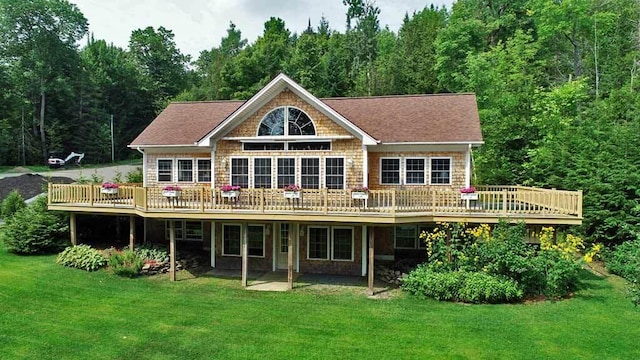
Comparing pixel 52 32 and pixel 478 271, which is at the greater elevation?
pixel 52 32

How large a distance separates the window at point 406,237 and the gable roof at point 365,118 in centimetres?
359

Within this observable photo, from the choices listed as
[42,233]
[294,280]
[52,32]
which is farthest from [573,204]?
[52,32]

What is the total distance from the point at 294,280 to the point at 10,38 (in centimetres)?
4927

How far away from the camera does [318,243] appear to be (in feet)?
56.4

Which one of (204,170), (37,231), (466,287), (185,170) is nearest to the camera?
(466,287)

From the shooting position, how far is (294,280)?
15938mm

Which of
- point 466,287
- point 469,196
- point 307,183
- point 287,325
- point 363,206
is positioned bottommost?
point 287,325

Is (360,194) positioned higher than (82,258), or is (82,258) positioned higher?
(360,194)

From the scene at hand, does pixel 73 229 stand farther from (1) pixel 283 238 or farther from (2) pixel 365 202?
(2) pixel 365 202

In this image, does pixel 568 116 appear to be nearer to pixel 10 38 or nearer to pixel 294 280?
pixel 294 280

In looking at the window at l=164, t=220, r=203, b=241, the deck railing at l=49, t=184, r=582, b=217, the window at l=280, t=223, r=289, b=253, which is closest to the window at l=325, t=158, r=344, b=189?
the deck railing at l=49, t=184, r=582, b=217

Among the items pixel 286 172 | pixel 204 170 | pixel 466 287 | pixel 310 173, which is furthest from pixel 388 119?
pixel 204 170

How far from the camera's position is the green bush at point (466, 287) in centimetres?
1296

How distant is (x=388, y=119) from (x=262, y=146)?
216 inches
